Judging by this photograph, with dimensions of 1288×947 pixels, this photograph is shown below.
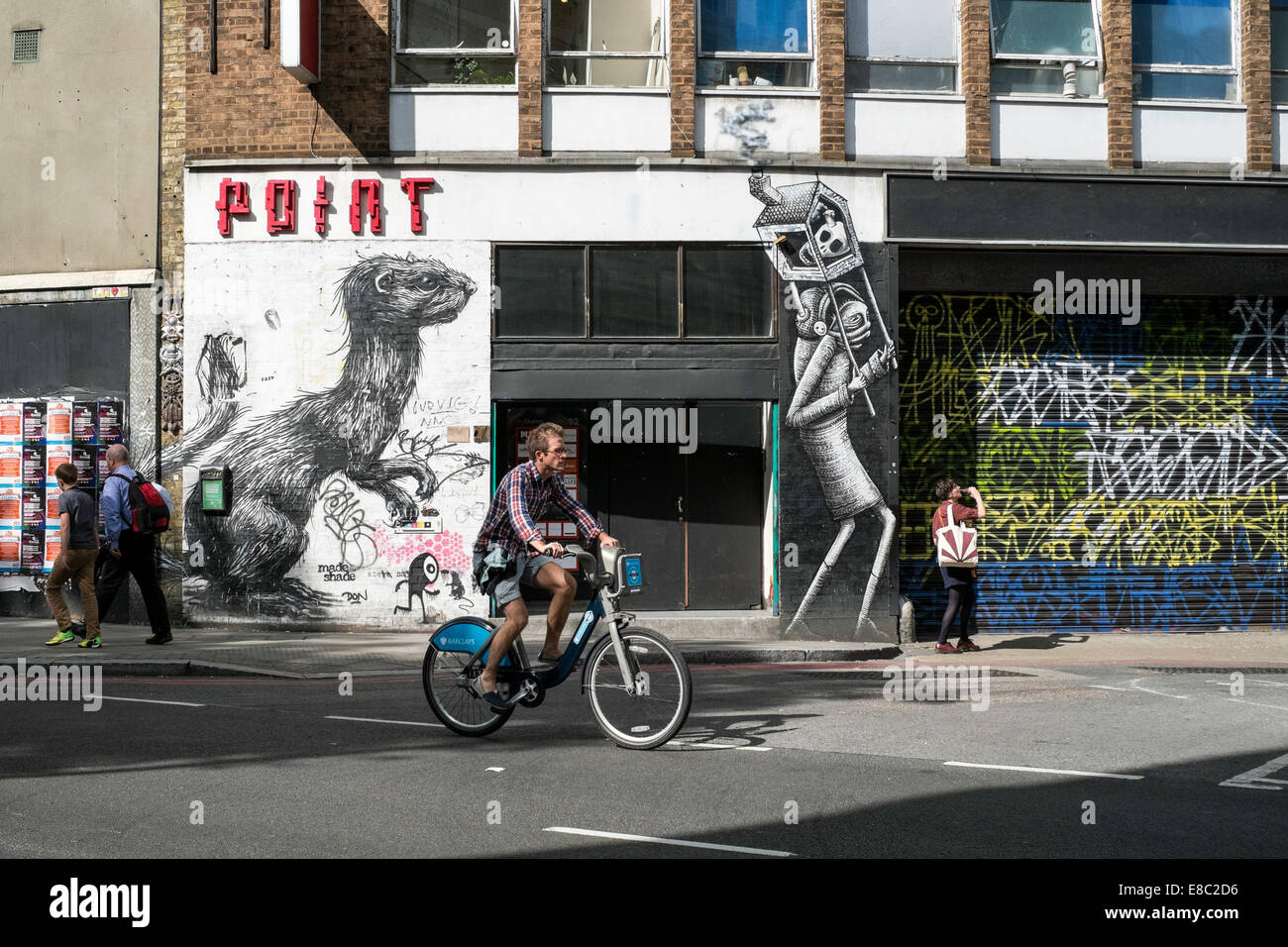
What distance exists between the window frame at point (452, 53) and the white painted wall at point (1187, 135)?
7430mm

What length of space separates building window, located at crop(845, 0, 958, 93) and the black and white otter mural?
5.04 m

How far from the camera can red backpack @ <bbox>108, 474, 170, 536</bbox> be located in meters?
12.9

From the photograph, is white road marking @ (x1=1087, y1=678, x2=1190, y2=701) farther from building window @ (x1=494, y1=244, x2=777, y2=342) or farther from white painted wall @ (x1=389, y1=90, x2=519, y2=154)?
white painted wall @ (x1=389, y1=90, x2=519, y2=154)

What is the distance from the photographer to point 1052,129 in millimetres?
15352

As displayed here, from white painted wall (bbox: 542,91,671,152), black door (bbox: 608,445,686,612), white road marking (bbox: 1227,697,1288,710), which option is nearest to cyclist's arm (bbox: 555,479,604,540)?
white road marking (bbox: 1227,697,1288,710)

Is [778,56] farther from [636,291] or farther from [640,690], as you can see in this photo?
[640,690]

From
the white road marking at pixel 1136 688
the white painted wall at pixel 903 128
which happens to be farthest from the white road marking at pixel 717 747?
the white painted wall at pixel 903 128

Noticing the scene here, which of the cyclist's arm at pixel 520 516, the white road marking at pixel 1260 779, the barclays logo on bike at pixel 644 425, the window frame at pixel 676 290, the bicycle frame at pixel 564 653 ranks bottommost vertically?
the white road marking at pixel 1260 779

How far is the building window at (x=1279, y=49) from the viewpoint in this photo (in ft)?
51.9

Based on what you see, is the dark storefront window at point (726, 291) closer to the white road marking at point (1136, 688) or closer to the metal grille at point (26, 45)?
the white road marking at point (1136, 688)

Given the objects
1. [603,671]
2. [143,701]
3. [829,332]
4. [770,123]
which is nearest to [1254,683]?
[829,332]

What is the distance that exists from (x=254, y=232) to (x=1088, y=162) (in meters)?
9.87

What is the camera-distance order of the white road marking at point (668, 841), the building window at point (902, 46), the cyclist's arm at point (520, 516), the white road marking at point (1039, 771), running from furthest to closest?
the building window at point (902, 46)
the cyclist's arm at point (520, 516)
the white road marking at point (1039, 771)
the white road marking at point (668, 841)

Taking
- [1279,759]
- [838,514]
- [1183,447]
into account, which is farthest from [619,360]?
[1279,759]
